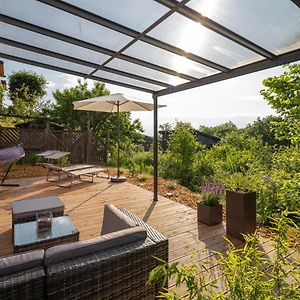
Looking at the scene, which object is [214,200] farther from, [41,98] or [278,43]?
[41,98]

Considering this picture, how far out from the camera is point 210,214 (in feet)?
12.9

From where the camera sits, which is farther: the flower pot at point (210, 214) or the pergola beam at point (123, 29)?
the flower pot at point (210, 214)

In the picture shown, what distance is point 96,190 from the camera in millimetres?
6133

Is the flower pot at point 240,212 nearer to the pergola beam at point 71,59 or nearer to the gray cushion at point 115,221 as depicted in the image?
the gray cushion at point 115,221

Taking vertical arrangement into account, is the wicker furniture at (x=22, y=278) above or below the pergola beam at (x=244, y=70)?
below

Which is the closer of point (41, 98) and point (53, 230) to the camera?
point (53, 230)

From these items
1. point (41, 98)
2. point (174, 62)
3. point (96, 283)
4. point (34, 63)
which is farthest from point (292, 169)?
point (41, 98)

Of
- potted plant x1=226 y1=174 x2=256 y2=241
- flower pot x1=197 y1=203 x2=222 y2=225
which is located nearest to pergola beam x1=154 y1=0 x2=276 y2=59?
potted plant x1=226 y1=174 x2=256 y2=241

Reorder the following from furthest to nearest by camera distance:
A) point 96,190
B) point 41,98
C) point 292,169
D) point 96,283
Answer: point 41,98
point 96,190
point 292,169
point 96,283

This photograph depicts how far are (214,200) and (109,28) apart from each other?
308cm

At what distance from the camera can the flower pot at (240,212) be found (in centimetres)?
327

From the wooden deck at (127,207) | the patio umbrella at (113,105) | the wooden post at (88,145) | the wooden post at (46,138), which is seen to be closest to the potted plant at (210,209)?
the wooden deck at (127,207)

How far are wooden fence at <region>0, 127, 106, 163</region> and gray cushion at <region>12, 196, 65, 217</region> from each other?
8063 millimetres

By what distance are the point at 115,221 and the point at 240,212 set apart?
1.85m
